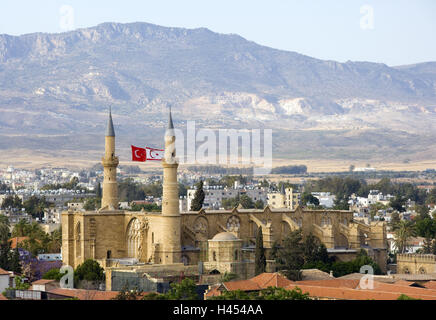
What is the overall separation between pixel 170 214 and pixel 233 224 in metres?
8.40

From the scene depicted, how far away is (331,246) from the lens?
261ft

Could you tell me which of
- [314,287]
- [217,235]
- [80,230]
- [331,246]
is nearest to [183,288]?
[314,287]

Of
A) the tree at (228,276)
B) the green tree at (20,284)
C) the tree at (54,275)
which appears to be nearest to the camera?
the green tree at (20,284)

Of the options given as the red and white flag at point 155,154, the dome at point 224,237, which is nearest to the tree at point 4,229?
the red and white flag at point 155,154

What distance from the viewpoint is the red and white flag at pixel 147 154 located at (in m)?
75.0

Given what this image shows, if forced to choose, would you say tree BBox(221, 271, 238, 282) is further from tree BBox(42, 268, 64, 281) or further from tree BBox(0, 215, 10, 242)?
tree BBox(0, 215, 10, 242)

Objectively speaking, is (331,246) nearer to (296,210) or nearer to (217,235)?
(296,210)

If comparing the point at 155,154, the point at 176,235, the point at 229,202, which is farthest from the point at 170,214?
the point at 229,202

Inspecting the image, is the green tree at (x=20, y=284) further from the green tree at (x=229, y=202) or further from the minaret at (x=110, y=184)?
the green tree at (x=229, y=202)

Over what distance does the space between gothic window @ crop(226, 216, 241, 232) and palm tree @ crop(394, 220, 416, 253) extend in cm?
2110

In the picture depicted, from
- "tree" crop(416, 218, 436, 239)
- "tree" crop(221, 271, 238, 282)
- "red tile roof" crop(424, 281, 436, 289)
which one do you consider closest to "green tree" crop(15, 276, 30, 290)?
"tree" crop(221, 271, 238, 282)

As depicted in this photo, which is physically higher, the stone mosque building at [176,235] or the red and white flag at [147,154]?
the red and white flag at [147,154]

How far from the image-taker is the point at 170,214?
227 ft
